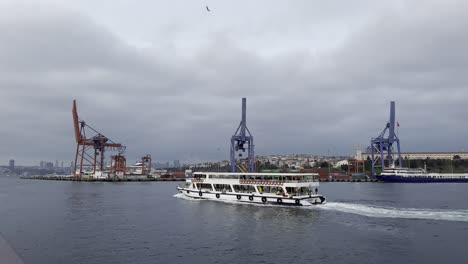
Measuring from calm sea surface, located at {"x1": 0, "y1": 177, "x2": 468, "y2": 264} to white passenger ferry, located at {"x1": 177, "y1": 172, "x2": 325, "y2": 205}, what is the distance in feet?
7.27

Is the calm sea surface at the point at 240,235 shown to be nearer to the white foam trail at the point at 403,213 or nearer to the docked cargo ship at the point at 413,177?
the white foam trail at the point at 403,213

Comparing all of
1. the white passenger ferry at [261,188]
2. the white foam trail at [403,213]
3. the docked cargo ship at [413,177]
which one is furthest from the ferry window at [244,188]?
the docked cargo ship at [413,177]

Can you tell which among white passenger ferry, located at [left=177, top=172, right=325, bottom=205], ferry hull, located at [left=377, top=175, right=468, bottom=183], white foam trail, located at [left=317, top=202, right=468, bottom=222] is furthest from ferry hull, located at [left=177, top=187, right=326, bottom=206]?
ferry hull, located at [left=377, top=175, right=468, bottom=183]

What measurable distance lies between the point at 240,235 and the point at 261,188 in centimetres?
2134

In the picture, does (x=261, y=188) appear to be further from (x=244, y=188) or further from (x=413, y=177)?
(x=413, y=177)

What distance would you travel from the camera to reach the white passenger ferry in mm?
51750

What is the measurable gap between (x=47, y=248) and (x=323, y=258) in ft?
65.4

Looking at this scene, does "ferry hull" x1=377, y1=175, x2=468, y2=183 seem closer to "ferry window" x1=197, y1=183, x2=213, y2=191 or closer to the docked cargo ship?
the docked cargo ship

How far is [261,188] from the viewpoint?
55.4m

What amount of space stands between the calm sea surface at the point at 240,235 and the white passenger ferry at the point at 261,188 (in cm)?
222

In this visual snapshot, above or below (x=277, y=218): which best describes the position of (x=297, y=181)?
above

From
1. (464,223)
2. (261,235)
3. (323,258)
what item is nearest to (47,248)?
(261,235)

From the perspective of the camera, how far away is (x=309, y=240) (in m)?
32.3

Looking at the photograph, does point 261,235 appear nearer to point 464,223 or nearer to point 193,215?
point 193,215
